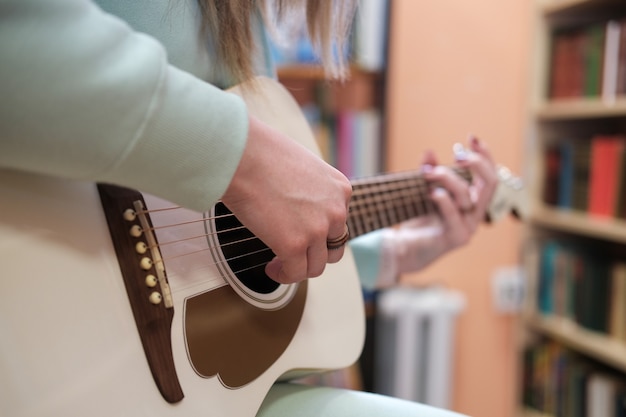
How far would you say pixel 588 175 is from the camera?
4.84 ft

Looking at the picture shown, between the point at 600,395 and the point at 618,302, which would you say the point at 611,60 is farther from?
the point at 600,395

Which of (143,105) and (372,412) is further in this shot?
(372,412)

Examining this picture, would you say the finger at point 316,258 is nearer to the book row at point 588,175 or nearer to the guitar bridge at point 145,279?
the guitar bridge at point 145,279

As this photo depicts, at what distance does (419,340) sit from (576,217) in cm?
61

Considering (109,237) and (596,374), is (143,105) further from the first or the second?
(596,374)

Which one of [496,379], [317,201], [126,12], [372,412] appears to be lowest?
Answer: [496,379]

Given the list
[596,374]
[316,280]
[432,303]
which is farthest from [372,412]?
[596,374]


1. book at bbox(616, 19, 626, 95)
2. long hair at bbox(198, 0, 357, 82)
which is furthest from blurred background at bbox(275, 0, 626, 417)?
long hair at bbox(198, 0, 357, 82)

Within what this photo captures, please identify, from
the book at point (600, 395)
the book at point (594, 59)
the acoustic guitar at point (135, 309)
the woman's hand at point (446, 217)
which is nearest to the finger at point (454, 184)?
the woman's hand at point (446, 217)

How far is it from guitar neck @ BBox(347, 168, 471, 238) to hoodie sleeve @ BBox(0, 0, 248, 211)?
343mm

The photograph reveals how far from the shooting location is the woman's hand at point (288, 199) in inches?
17.4

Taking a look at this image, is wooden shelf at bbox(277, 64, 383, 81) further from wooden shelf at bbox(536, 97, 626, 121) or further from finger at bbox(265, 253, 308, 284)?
finger at bbox(265, 253, 308, 284)

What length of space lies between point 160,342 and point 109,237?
0.10m

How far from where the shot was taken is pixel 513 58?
1.65 meters
